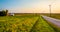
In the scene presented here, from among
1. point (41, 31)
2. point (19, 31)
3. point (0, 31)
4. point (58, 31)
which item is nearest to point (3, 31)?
point (0, 31)

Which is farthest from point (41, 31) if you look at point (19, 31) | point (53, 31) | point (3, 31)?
point (3, 31)

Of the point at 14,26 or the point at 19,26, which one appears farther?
the point at 19,26

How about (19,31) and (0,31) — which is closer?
(0,31)

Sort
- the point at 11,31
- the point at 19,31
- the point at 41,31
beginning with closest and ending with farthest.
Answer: the point at 11,31 → the point at 19,31 → the point at 41,31

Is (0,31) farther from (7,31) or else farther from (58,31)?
(58,31)

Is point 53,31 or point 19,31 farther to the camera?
point 53,31

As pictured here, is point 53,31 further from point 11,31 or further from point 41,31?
point 11,31

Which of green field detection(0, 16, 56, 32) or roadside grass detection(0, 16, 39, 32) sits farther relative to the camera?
green field detection(0, 16, 56, 32)

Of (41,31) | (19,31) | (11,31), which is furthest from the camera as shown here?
(41,31)

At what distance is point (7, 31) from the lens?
4.28 m

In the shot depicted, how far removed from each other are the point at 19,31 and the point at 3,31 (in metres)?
0.53

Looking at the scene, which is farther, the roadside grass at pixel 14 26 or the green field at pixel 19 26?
the green field at pixel 19 26

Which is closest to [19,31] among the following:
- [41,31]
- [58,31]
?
[41,31]

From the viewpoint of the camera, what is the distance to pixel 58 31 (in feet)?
22.6
